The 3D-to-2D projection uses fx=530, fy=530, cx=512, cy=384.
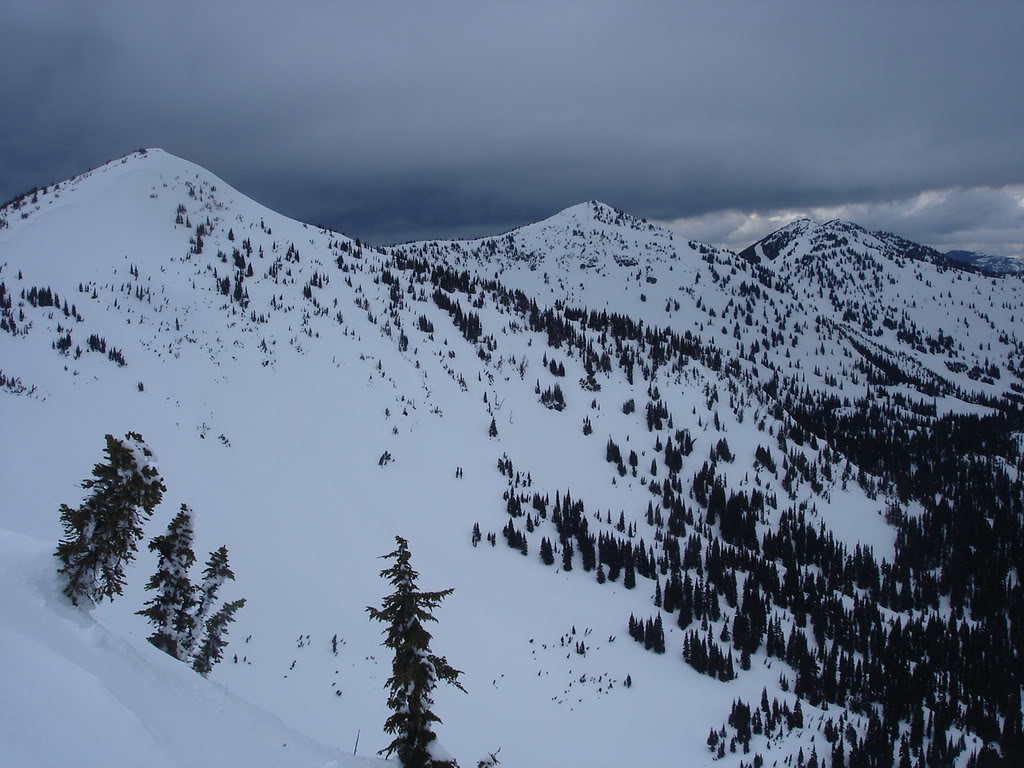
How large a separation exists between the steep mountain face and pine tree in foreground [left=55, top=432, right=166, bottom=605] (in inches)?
90.6

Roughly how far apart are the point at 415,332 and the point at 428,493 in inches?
1797

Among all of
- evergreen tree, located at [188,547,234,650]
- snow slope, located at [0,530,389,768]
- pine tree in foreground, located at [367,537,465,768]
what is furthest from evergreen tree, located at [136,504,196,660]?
pine tree in foreground, located at [367,537,465,768]

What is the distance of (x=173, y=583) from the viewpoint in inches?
931

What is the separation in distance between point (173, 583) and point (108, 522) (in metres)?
9.77

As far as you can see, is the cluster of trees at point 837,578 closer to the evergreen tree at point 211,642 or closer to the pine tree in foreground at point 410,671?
the evergreen tree at point 211,642

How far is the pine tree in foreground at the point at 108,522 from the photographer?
554 inches

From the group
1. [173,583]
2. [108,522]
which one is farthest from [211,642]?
[108,522]

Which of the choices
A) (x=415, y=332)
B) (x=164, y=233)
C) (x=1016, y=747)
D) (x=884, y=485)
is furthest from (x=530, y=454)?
(x=884, y=485)

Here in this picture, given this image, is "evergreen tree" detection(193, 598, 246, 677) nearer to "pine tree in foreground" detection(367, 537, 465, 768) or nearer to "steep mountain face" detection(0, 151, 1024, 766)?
"steep mountain face" detection(0, 151, 1024, 766)

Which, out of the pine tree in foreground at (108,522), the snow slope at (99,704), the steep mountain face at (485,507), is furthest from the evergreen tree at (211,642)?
the snow slope at (99,704)

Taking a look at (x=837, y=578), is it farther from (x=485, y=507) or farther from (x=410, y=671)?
(x=410, y=671)

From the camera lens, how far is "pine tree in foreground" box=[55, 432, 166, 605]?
46.1ft

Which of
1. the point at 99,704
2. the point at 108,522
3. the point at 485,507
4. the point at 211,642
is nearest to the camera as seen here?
the point at 99,704

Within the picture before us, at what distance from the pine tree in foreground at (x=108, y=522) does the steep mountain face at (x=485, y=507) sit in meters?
2.30
